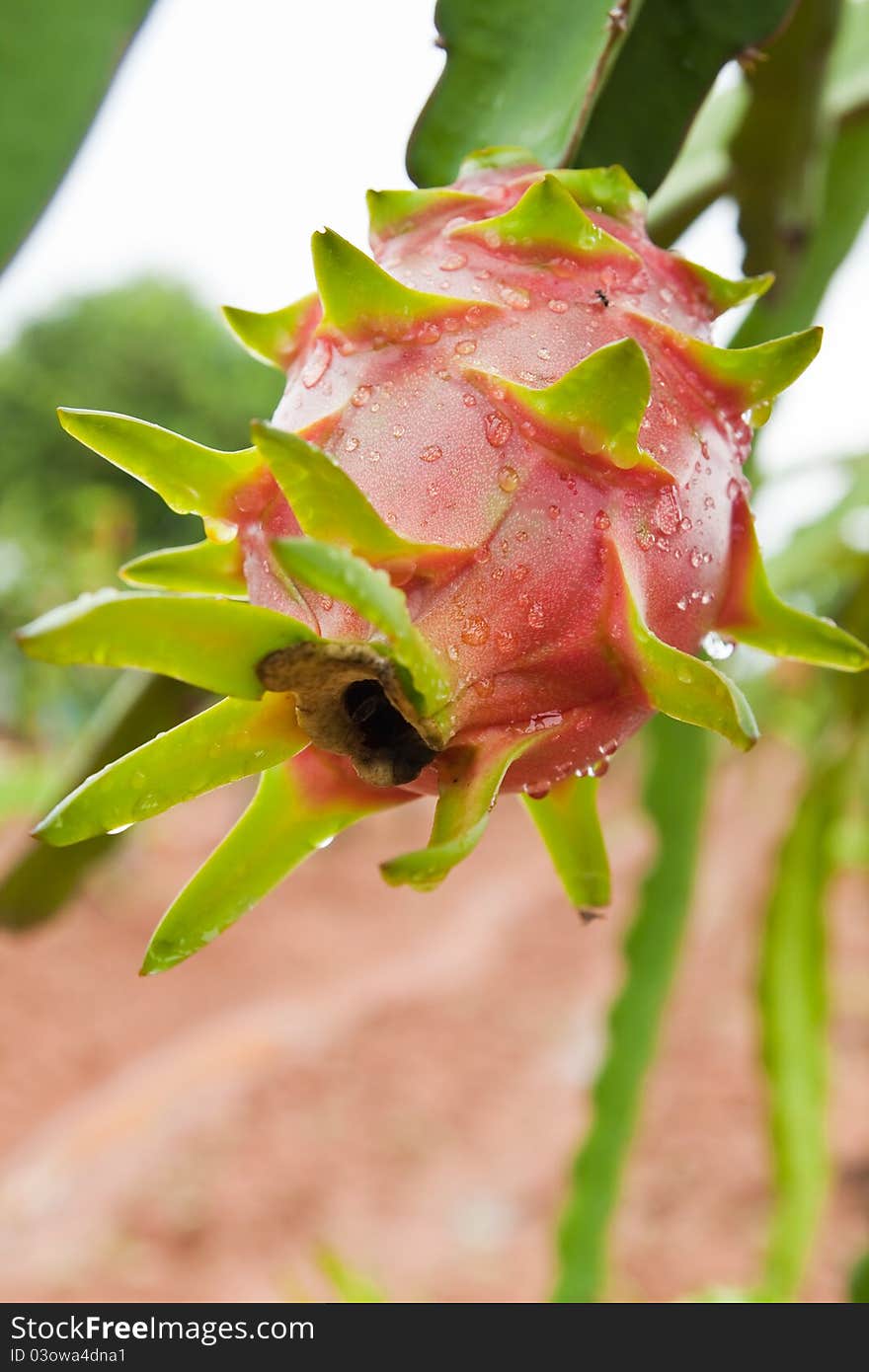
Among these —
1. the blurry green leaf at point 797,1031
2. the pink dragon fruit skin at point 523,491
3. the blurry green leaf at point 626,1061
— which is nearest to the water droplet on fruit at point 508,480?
the pink dragon fruit skin at point 523,491

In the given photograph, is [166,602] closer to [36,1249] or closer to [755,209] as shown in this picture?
[755,209]

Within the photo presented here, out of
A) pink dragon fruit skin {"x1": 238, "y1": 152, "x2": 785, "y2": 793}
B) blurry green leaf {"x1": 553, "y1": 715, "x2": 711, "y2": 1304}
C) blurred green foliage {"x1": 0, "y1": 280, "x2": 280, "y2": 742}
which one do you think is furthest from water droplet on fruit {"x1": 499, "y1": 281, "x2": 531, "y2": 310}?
blurred green foliage {"x1": 0, "y1": 280, "x2": 280, "y2": 742}

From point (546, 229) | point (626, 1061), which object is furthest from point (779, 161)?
point (626, 1061)

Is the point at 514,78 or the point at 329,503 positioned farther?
the point at 514,78

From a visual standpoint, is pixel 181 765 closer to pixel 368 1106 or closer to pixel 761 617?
pixel 761 617

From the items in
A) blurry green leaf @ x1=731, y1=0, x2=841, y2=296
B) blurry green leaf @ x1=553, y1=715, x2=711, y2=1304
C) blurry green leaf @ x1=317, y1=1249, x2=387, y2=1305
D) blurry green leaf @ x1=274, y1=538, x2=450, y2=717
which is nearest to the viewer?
blurry green leaf @ x1=274, y1=538, x2=450, y2=717

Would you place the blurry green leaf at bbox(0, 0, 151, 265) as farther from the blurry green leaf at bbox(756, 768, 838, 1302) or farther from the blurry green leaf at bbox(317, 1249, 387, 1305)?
the blurry green leaf at bbox(317, 1249, 387, 1305)
